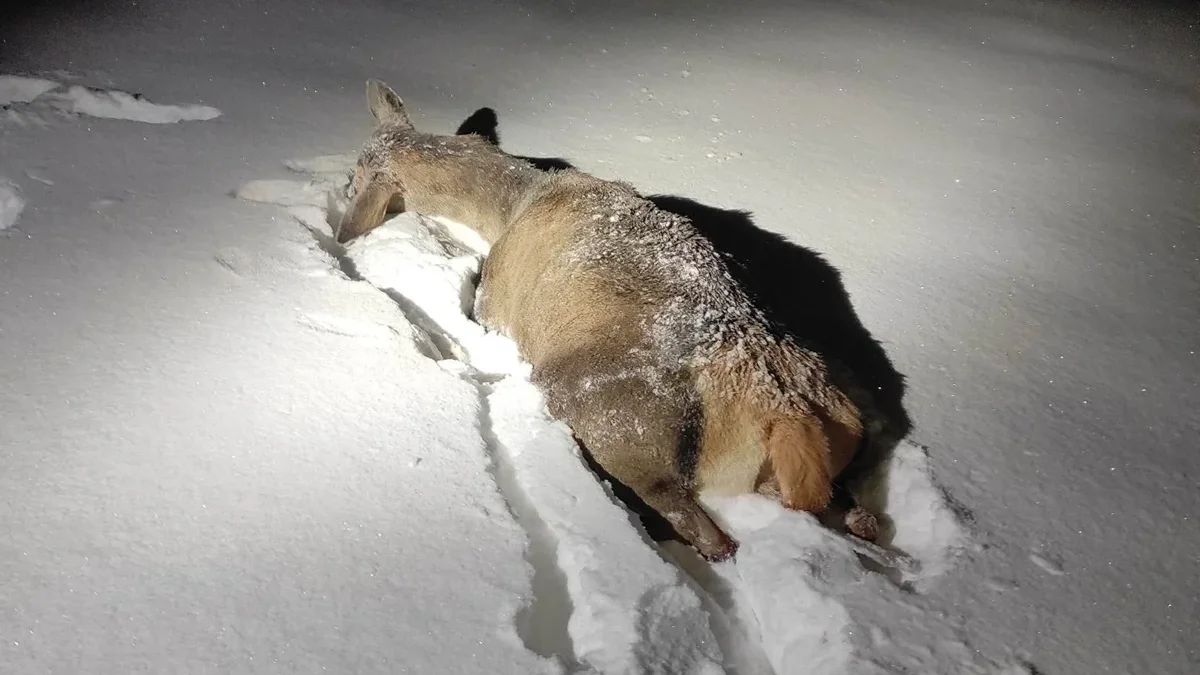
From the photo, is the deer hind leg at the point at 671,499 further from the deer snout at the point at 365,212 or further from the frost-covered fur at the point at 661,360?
the deer snout at the point at 365,212

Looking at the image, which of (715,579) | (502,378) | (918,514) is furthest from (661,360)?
(918,514)

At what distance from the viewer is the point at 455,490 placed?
2.55m

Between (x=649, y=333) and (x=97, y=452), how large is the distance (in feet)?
6.03

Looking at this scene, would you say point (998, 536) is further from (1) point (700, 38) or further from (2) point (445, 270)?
(1) point (700, 38)

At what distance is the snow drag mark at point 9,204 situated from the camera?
3710 mm

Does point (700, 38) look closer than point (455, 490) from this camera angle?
No

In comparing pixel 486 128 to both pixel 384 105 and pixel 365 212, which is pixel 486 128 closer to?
pixel 384 105

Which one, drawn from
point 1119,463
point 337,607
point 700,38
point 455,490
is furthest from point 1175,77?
point 337,607

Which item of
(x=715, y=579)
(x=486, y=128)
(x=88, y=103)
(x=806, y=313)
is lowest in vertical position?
(x=715, y=579)

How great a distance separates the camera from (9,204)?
151 inches

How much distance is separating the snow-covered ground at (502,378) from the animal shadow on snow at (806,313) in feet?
0.29

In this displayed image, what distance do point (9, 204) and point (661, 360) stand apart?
331 cm

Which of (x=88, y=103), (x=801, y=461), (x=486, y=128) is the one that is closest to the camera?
(x=801, y=461)

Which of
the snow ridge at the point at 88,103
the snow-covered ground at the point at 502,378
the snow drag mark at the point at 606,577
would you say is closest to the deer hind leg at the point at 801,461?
the snow-covered ground at the point at 502,378
